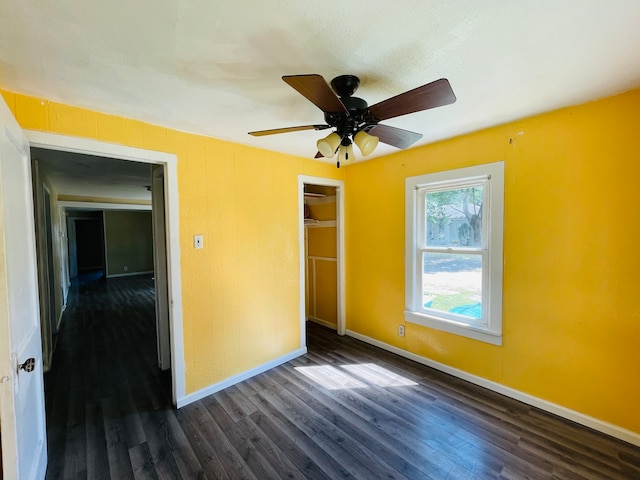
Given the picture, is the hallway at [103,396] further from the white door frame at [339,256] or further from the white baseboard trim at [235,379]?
the white door frame at [339,256]

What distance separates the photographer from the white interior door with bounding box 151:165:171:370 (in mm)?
2748

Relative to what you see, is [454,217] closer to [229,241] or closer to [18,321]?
[229,241]

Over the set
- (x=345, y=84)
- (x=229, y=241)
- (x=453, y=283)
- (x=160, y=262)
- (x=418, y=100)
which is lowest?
(x=453, y=283)

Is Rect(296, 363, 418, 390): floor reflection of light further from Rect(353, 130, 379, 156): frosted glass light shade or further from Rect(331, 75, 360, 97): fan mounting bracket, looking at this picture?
Rect(331, 75, 360, 97): fan mounting bracket

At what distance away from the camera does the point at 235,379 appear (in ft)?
8.61

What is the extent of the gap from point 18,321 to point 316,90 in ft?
5.76

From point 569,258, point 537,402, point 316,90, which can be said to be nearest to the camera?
point 316,90

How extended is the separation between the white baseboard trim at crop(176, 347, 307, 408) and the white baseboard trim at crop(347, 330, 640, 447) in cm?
119

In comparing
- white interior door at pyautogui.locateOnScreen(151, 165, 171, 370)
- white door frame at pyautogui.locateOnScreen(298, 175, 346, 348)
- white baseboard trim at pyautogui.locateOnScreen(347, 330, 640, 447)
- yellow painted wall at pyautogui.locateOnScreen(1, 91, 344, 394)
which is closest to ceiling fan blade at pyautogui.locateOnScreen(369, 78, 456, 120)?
yellow painted wall at pyautogui.locateOnScreen(1, 91, 344, 394)

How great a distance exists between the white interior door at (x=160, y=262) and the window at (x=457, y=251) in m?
2.55

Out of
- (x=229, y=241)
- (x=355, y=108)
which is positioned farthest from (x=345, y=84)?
(x=229, y=241)

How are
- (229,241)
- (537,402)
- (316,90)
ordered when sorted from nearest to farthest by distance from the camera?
1. (316,90)
2. (537,402)
3. (229,241)

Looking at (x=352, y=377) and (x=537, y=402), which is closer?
(x=537, y=402)

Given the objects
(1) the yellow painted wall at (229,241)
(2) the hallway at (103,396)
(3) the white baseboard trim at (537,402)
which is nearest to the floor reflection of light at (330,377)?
(1) the yellow painted wall at (229,241)
